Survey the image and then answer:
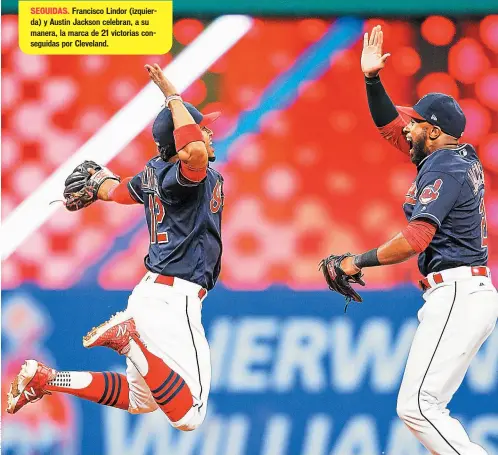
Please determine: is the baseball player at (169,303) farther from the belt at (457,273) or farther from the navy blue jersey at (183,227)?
the belt at (457,273)

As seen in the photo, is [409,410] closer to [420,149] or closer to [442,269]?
[442,269]

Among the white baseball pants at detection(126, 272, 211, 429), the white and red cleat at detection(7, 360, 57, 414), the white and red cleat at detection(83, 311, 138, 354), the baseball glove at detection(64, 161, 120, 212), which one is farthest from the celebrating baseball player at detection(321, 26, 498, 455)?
the white and red cleat at detection(7, 360, 57, 414)

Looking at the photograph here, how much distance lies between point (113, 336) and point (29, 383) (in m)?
0.57

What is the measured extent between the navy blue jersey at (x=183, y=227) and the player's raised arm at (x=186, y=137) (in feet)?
0.63

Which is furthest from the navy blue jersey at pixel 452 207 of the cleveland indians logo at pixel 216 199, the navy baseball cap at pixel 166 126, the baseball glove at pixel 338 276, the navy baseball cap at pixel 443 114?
the navy baseball cap at pixel 166 126

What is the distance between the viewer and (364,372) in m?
5.40

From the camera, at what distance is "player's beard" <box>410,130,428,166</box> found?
177 inches

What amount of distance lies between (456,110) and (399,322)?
1482 millimetres

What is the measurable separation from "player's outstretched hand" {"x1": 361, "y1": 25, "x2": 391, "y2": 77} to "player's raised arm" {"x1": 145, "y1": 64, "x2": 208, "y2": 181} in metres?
1.09

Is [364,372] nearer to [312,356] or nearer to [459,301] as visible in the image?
[312,356]

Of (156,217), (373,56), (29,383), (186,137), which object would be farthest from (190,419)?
(373,56)

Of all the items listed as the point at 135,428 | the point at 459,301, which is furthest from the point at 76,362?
the point at 459,301

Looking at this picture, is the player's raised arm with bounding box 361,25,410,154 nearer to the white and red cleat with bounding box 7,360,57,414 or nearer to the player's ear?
the player's ear

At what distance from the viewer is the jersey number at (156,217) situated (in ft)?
14.5
